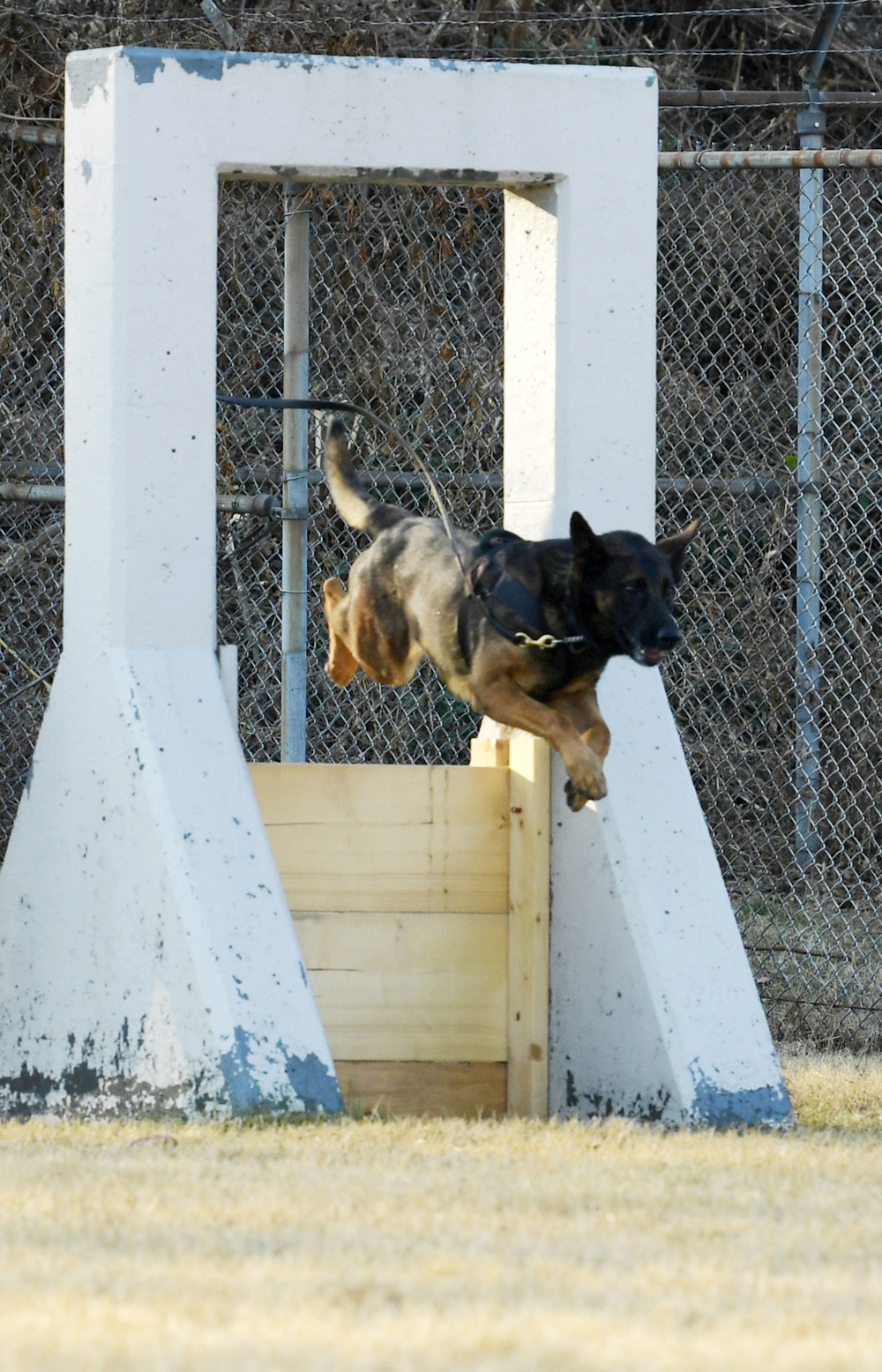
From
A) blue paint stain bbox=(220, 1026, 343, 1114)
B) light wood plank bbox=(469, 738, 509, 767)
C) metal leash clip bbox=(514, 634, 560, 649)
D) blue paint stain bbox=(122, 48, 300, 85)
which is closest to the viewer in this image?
blue paint stain bbox=(220, 1026, 343, 1114)

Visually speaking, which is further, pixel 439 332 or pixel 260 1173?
A: pixel 439 332

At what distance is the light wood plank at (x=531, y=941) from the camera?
5.43 meters

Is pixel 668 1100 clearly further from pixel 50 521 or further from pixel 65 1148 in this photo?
pixel 50 521

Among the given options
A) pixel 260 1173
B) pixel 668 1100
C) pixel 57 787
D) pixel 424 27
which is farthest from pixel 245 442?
pixel 260 1173

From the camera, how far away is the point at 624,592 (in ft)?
15.6

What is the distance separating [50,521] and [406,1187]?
16.5 feet

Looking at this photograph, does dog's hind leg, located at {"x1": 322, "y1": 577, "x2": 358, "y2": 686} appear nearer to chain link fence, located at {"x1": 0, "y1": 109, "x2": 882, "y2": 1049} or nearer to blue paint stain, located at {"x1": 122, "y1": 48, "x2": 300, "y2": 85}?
blue paint stain, located at {"x1": 122, "y1": 48, "x2": 300, "y2": 85}

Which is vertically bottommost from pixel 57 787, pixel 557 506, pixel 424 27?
pixel 57 787

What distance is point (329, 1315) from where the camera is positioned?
2.80m

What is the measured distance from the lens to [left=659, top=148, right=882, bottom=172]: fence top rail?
6.77 metres

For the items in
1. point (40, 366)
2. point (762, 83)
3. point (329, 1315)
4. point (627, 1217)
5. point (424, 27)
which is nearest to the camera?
point (329, 1315)

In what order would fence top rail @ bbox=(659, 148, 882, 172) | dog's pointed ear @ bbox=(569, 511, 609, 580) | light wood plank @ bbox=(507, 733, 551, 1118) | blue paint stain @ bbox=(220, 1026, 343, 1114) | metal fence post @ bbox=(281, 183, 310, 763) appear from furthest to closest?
fence top rail @ bbox=(659, 148, 882, 172), metal fence post @ bbox=(281, 183, 310, 763), light wood plank @ bbox=(507, 733, 551, 1118), dog's pointed ear @ bbox=(569, 511, 609, 580), blue paint stain @ bbox=(220, 1026, 343, 1114)

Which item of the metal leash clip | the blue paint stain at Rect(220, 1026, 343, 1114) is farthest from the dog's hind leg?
the blue paint stain at Rect(220, 1026, 343, 1114)

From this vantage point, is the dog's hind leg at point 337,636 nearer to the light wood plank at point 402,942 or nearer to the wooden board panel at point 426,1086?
the light wood plank at point 402,942
